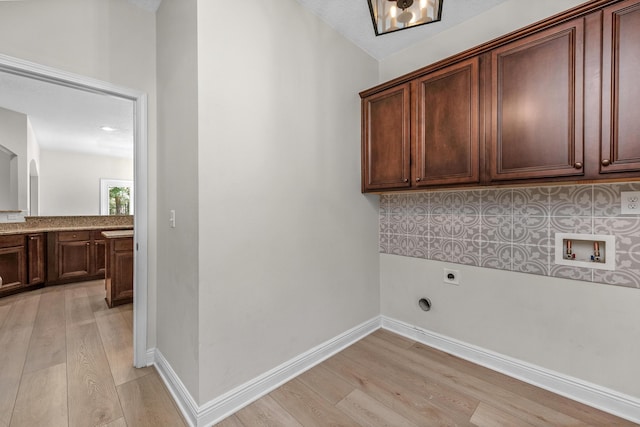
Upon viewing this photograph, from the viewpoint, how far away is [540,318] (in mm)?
1779

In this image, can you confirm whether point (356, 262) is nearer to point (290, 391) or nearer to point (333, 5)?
point (290, 391)

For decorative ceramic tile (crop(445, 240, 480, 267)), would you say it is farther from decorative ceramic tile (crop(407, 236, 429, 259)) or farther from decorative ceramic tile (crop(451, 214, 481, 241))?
decorative ceramic tile (crop(407, 236, 429, 259))

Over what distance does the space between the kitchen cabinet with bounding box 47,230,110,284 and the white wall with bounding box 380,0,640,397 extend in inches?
190

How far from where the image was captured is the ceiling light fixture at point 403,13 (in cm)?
121

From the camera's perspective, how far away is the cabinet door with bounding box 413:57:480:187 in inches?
69.4

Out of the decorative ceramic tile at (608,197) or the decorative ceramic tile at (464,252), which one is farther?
the decorative ceramic tile at (464,252)

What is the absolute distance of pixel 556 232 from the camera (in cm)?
172

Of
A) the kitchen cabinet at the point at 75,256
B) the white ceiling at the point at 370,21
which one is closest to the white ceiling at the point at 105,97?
the white ceiling at the point at 370,21

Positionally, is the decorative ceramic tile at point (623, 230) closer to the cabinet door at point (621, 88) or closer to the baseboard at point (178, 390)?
the cabinet door at point (621, 88)

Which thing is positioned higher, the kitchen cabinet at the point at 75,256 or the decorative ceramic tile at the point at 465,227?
the decorative ceramic tile at the point at 465,227

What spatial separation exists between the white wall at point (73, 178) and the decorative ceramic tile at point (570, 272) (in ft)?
27.7

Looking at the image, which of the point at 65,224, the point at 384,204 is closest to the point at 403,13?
the point at 384,204

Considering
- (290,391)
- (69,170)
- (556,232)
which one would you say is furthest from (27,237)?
(556,232)

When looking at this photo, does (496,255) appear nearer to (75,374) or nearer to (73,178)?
(75,374)
